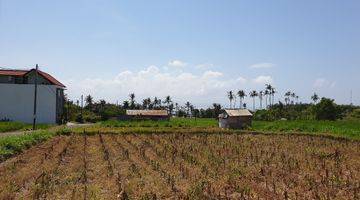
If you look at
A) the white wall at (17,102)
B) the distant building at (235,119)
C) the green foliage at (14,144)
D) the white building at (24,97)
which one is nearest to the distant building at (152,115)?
the white building at (24,97)

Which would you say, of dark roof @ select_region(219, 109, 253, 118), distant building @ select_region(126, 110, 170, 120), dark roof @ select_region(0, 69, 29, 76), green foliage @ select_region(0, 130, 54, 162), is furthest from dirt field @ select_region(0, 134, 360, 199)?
distant building @ select_region(126, 110, 170, 120)

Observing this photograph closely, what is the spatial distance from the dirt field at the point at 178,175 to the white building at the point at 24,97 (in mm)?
35083

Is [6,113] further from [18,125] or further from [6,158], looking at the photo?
[6,158]

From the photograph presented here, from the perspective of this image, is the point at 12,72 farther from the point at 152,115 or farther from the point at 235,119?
the point at 152,115

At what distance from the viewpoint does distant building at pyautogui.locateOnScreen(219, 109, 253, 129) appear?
51.9m

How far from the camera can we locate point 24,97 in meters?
56.0

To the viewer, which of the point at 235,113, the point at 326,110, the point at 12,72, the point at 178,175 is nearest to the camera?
the point at 178,175

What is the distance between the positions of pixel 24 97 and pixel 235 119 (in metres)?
26.1

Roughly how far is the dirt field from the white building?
3508 cm

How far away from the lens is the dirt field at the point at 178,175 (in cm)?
1234

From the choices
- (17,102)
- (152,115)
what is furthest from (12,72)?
(152,115)

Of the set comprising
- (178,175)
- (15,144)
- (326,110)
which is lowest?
(178,175)

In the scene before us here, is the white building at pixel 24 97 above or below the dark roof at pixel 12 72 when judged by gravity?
below

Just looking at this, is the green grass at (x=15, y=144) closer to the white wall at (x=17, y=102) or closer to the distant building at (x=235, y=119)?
the distant building at (x=235, y=119)
